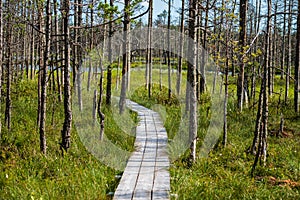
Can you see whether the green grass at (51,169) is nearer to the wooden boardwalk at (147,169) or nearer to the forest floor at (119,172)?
the forest floor at (119,172)

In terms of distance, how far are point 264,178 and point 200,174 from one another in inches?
62.6

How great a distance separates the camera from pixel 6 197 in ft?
18.4

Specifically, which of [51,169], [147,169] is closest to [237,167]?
[147,169]

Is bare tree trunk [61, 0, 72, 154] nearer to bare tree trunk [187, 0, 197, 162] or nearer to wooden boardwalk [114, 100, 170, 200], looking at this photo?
wooden boardwalk [114, 100, 170, 200]

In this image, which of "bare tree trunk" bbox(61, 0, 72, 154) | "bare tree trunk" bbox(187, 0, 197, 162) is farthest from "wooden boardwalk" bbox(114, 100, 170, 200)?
"bare tree trunk" bbox(61, 0, 72, 154)

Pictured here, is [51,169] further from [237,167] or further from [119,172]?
[237,167]

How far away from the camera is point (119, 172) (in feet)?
25.1

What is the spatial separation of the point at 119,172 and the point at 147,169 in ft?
2.02

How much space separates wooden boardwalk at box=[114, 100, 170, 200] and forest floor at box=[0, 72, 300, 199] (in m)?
0.19

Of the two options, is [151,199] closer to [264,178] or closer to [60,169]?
[60,169]

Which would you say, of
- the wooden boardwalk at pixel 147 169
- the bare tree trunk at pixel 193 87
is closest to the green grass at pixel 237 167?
the wooden boardwalk at pixel 147 169

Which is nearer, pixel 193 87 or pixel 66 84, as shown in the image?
pixel 66 84

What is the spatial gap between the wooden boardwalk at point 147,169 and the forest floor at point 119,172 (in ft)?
0.64

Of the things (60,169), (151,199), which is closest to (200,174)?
(151,199)
